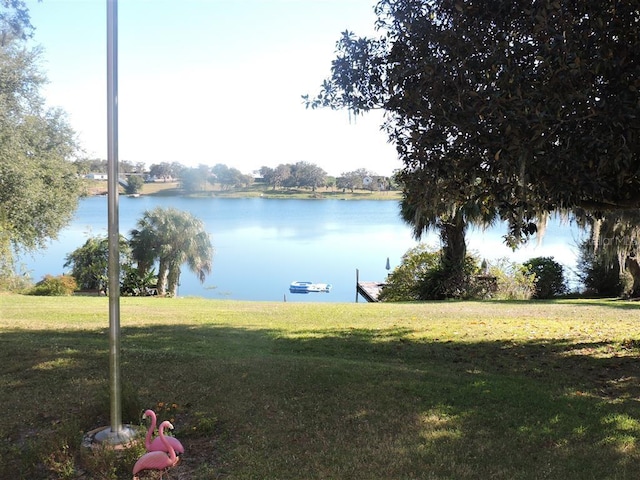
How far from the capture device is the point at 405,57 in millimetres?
5480

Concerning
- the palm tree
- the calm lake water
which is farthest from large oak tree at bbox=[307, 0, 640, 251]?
the palm tree

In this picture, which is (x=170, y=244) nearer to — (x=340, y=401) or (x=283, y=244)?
(x=340, y=401)

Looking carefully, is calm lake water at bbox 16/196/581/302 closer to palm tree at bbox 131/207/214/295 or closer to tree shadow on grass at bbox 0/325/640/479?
palm tree at bbox 131/207/214/295

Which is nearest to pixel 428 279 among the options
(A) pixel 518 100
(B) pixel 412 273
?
(B) pixel 412 273

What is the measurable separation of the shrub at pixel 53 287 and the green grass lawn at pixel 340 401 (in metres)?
14.8

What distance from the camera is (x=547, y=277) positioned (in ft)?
71.8

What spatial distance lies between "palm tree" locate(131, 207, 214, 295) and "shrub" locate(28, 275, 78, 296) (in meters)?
3.34

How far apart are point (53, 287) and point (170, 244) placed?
570cm

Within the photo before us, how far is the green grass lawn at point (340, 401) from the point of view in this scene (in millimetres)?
3398

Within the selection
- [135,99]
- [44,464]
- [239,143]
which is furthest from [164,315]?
[239,143]

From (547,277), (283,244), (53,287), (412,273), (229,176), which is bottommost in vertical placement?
(283,244)

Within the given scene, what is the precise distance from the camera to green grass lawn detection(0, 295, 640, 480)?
340cm

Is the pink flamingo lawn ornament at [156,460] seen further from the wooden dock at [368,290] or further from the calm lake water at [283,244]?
the wooden dock at [368,290]

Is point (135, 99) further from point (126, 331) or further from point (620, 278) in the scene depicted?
point (620, 278)
